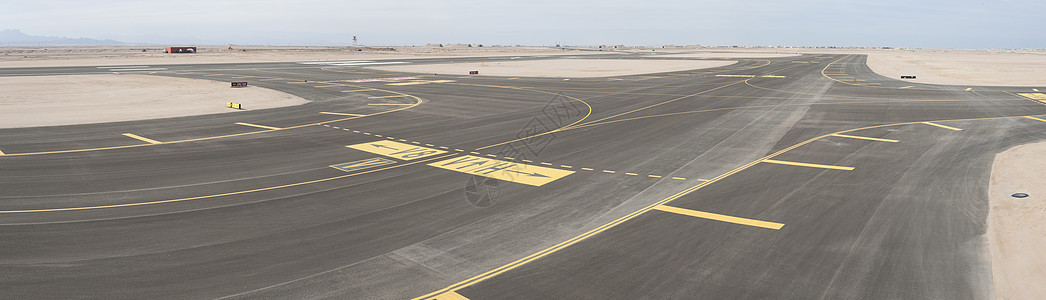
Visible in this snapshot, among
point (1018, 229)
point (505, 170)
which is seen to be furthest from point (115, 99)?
point (1018, 229)

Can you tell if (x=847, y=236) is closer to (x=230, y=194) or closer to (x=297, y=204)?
(x=297, y=204)

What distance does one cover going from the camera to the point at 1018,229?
1044 cm

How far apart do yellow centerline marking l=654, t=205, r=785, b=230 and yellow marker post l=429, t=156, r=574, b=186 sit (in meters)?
3.67

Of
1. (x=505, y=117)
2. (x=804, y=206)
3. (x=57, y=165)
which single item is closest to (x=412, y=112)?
(x=505, y=117)

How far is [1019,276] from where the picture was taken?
8508mm

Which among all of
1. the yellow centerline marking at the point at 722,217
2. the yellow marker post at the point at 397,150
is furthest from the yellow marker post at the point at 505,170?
the yellow centerline marking at the point at 722,217

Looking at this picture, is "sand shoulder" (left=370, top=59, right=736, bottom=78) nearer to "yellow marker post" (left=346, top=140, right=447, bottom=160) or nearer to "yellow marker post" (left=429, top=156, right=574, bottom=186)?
"yellow marker post" (left=346, top=140, right=447, bottom=160)

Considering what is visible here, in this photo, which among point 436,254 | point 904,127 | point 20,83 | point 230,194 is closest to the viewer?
point 436,254

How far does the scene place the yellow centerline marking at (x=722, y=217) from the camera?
11.1 m

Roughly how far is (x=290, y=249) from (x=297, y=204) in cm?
302

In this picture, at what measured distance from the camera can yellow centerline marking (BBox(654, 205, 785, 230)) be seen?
11125mm

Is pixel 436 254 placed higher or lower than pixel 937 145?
lower

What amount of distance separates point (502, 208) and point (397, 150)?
25.5ft

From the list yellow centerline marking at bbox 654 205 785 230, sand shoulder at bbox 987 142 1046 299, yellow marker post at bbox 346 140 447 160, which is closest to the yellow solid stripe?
yellow centerline marking at bbox 654 205 785 230
